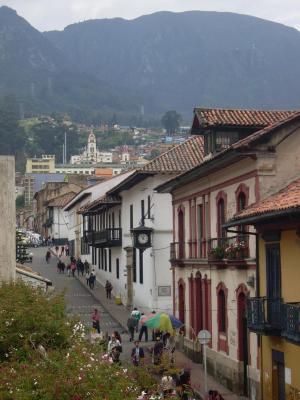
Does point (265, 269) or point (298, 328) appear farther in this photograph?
point (265, 269)

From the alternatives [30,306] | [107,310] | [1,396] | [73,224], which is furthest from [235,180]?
[73,224]

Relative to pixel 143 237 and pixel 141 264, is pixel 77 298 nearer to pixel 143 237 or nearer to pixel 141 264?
pixel 141 264

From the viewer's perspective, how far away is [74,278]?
197ft

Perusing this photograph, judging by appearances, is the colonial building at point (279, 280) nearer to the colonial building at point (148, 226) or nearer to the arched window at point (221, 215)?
the arched window at point (221, 215)

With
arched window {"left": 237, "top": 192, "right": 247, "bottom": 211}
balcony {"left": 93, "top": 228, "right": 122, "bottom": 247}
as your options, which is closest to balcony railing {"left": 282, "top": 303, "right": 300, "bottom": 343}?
arched window {"left": 237, "top": 192, "right": 247, "bottom": 211}

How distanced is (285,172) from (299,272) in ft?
13.3

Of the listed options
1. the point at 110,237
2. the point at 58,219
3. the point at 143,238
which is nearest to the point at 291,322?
the point at 143,238

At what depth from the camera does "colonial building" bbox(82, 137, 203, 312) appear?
38.9 metres

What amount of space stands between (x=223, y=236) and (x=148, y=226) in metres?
14.5

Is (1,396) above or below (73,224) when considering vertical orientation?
below

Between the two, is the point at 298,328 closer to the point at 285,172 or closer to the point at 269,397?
the point at 269,397

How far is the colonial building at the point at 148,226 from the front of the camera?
128 ft

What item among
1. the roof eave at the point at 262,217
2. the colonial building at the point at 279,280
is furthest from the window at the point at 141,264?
the colonial building at the point at 279,280

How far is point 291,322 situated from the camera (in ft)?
59.4
